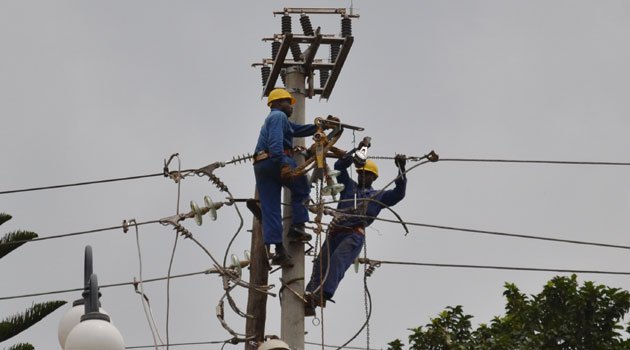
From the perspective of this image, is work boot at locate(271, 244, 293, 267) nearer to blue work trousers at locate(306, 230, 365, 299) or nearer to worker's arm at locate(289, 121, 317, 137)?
blue work trousers at locate(306, 230, 365, 299)

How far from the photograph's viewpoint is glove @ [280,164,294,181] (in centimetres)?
1450

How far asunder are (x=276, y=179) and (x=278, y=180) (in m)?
0.02

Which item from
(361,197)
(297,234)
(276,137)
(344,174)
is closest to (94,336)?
(297,234)

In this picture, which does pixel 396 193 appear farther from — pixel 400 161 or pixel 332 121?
pixel 332 121

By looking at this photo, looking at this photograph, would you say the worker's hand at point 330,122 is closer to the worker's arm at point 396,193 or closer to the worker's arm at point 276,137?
the worker's arm at point 276,137

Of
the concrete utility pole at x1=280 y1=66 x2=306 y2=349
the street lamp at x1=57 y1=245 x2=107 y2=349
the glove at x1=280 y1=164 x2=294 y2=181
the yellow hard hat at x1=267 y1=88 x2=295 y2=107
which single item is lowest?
the street lamp at x1=57 y1=245 x2=107 y2=349

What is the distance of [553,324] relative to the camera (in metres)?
20.0

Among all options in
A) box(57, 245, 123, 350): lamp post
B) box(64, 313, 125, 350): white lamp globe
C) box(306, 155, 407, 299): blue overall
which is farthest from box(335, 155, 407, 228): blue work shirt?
box(64, 313, 125, 350): white lamp globe

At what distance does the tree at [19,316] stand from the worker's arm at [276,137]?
503 centimetres

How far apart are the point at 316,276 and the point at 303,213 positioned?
26.2 inches

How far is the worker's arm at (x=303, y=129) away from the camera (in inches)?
Result: 574

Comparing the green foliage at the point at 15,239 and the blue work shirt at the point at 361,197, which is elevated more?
the green foliage at the point at 15,239

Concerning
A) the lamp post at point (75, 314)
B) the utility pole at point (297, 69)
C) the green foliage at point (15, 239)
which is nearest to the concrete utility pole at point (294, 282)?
the utility pole at point (297, 69)

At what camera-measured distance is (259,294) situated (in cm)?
1534
